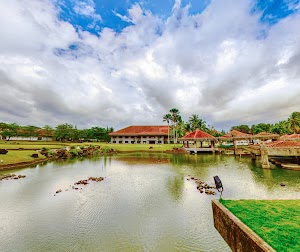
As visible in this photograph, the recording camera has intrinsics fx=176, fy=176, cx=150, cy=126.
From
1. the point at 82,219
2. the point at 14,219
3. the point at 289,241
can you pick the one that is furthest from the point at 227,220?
the point at 14,219

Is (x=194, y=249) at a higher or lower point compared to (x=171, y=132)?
lower

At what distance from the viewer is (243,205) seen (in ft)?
26.8

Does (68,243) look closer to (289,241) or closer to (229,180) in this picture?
(289,241)

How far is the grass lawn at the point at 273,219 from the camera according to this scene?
17.1 feet

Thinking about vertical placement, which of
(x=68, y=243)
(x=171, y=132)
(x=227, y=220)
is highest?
(x=171, y=132)

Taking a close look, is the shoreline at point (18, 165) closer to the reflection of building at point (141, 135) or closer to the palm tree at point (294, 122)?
the reflection of building at point (141, 135)

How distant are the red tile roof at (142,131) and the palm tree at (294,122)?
4060 cm

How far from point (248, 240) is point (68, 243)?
24.1 ft

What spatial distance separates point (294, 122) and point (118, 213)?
65.9m

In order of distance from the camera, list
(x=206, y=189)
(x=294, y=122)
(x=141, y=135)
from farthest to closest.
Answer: (x=141, y=135) → (x=294, y=122) → (x=206, y=189)

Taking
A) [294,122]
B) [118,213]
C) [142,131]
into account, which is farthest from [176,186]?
[294,122]

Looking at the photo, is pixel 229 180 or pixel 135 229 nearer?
pixel 135 229

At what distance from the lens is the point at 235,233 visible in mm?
6566

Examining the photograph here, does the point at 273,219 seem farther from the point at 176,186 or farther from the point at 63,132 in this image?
the point at 63,132
